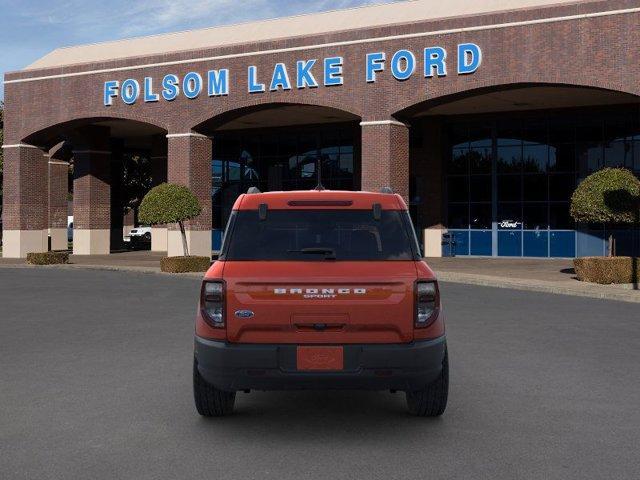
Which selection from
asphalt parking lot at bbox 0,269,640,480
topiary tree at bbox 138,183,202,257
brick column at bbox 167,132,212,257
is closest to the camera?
asphalt parking lot at bbox 0,269,640,480

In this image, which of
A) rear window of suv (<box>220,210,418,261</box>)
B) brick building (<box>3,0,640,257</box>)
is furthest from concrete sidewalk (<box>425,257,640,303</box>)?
rear window of suv (<box>220,210,418,261</box>)

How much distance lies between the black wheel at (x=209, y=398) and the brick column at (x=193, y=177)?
27808 mm

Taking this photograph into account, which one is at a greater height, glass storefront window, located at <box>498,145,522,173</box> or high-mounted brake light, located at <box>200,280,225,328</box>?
glass storefront window, located at <box>498,145,522,173</box>

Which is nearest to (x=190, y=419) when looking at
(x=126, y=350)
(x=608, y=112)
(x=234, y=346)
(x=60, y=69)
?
(x=234, y=346)

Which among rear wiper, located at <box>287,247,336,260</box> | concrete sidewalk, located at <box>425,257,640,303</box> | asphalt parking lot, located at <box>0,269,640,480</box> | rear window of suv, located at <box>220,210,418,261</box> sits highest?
rear window of suv, located at <box>220,210,418,261</box>

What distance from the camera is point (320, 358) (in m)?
6.03

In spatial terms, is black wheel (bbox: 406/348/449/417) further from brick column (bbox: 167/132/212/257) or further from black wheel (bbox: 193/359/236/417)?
brick column (bbox: 167/132/212/257)

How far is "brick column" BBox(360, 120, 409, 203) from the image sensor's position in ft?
98.2

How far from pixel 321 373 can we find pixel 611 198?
728 inches

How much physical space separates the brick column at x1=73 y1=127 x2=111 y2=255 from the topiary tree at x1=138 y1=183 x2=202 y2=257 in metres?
12.4

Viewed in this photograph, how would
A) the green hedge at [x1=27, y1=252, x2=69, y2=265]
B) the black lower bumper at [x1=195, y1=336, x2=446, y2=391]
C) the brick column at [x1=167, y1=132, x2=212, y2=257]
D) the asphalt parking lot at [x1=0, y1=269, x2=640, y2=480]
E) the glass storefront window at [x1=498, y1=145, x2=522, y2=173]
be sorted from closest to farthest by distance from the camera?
the asphalt parking lot at [x1=0, y1=269, x2=640, y2=480]
the black lower bumper at [x1=195, y1=336, x2=446, y2=391]
the green hedge at [x1=27, y1=252, x2=69, y2=265]
the brick column at [x1=167, y1=132, x2=212, y2=257]
the glass storefront window at [x1=498, y1=145, x2=522, y2=173]

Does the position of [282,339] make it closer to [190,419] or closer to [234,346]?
[234,346]

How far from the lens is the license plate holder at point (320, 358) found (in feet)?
19.7

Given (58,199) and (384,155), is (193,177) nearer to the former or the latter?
(384,155)
